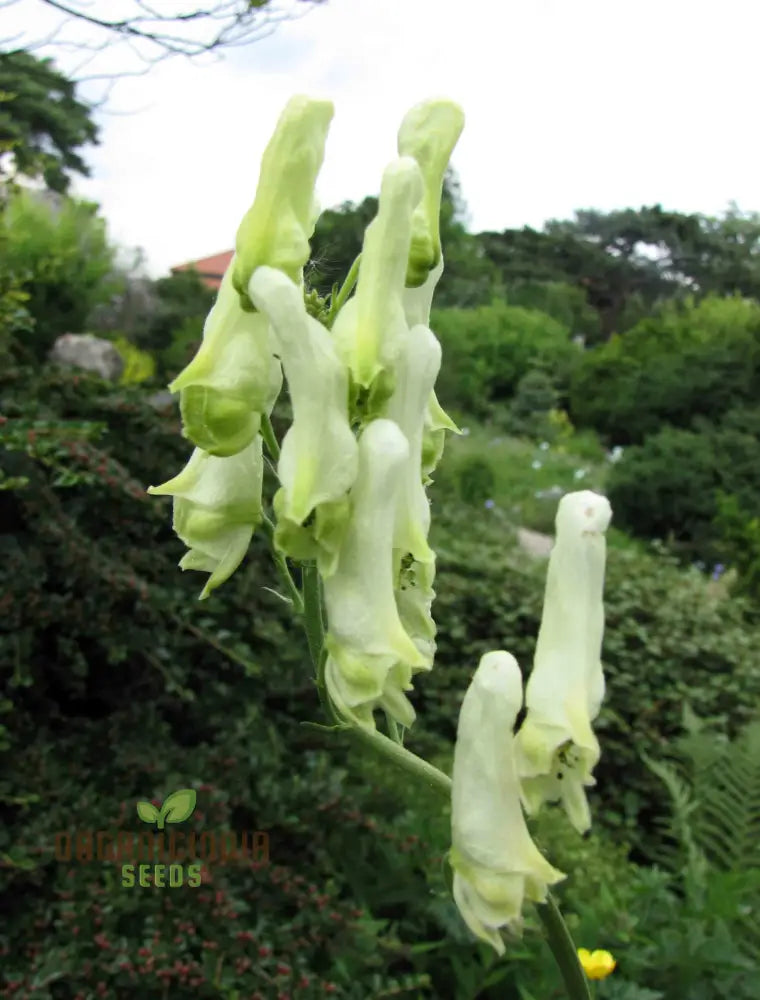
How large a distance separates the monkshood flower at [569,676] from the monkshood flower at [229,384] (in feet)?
0.92

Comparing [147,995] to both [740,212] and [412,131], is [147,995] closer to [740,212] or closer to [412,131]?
[412,131]

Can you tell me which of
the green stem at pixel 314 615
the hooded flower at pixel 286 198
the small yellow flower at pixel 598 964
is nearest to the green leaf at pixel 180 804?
the small yellow flower at pixel 598 964

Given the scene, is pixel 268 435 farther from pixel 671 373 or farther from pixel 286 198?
pixel 671 373

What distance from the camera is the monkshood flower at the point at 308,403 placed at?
688mm

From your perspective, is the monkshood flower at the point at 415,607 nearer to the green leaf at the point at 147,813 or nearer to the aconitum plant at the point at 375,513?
the aconitum plant at the point at 375,513

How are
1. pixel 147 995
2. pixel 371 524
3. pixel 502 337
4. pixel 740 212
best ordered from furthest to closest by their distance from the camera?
pixel 740 212 < pixel 502 337 < pixel 147 995 < pixel 371 524

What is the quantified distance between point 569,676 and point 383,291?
0.36 meters

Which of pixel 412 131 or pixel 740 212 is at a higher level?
pixel 740 212

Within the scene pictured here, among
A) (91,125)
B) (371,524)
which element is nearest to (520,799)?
(371,524)

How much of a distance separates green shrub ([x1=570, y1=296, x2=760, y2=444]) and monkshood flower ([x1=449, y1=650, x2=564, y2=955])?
9580 mm

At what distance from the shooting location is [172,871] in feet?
6.10

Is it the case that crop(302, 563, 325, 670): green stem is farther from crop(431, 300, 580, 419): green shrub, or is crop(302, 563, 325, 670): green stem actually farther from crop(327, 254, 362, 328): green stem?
crop(431, 300, 580, 419): green shrub

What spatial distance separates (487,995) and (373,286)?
6.02ft

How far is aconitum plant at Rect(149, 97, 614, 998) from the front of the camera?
70 centimetres
